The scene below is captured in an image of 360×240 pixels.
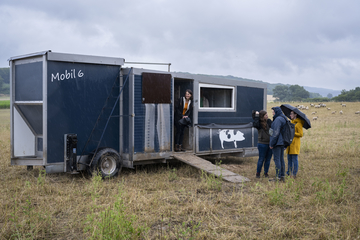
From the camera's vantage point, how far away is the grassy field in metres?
4.46

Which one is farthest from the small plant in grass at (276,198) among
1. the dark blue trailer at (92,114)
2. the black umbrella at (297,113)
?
the dark blue trailer at (92,114)

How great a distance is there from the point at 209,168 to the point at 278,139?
1.74 metres

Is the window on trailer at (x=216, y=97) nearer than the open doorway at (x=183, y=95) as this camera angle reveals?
No

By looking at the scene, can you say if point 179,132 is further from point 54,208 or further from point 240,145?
point 54,208

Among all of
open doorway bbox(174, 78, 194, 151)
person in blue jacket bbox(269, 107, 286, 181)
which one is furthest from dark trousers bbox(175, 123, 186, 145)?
person in blue jacket bbox(269, 107, 286, 181)

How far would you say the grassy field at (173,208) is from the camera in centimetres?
446

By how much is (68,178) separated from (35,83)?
2.25 meters

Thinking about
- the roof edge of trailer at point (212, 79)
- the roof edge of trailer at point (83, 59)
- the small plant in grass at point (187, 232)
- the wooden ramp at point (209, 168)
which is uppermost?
the roof edge of trailer at point (83, 59)

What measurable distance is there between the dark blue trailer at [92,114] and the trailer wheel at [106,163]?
2cm

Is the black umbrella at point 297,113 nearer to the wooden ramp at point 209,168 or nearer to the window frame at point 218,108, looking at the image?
the wooden ramp at point 209,168

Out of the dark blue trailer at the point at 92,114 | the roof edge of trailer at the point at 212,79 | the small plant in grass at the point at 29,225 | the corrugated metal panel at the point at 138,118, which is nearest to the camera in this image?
the small plant in grass at the point at 29,225

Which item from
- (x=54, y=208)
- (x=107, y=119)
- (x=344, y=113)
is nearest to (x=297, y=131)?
(x=107, y=119)

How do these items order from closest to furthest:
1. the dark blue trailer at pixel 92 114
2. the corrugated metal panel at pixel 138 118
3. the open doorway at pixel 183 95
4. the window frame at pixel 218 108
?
the dark blue trailer at pixel 92 114 < the corrugated metal panel at pixel 138 118 < the open doorway at pixel 183 95 < the window frame at pixel 218 108

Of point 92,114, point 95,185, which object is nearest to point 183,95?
point 92,114
